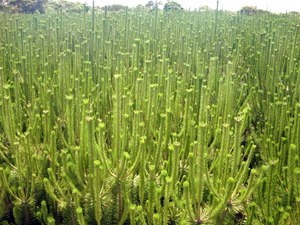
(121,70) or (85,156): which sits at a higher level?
(121,70)

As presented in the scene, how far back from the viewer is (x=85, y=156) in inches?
53.9

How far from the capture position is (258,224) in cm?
124

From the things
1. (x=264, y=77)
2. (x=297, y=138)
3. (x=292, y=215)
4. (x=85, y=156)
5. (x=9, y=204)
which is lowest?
(x=9, y=204)

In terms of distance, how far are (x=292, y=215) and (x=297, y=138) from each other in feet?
1.32

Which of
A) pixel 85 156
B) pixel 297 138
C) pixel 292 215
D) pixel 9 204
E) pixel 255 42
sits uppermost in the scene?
pixel 255 42

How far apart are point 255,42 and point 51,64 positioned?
9.37ft

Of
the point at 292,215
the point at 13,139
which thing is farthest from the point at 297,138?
the point at 13,139

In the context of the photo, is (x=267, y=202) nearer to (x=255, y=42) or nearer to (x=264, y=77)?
(x=264, y=77)

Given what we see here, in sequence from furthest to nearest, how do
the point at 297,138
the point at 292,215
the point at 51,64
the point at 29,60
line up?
the point at 51,64 < the point at 29,60 < the point at 297,138 < the point at 292,215

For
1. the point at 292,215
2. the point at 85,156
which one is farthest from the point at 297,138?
the point at 85,156

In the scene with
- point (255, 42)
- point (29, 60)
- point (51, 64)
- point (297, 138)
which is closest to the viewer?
point (297, 138)

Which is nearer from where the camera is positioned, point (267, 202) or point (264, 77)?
point (267, 202)

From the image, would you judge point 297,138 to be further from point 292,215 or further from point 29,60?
point 29,60

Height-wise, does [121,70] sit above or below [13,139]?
above
